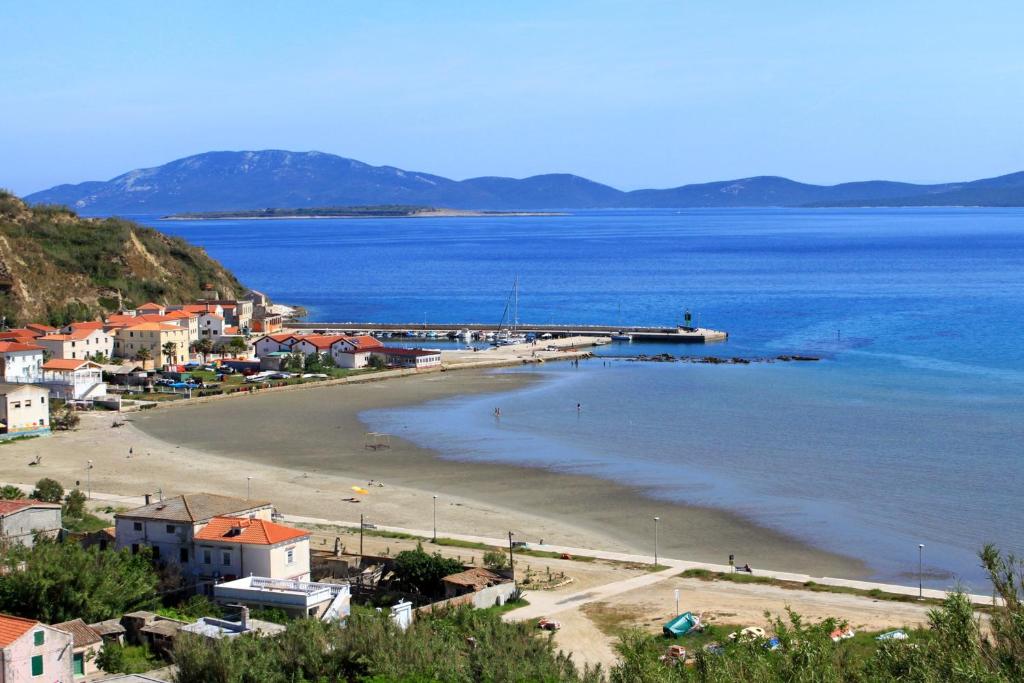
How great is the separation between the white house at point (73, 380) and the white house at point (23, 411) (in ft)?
18.1

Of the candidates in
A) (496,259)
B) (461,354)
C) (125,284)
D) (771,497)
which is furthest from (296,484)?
(496,259)

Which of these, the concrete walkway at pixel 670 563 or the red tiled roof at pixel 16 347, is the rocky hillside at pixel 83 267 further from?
the concrete walkway at pixel 670 563

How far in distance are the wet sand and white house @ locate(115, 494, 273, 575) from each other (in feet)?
17.3

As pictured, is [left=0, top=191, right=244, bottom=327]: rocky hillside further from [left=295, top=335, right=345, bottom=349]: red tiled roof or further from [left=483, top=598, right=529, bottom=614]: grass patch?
[left=483, top=598, right=529, bottom=614]: grass patch

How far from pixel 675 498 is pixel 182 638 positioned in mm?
15749

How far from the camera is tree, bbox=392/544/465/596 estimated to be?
868 inches

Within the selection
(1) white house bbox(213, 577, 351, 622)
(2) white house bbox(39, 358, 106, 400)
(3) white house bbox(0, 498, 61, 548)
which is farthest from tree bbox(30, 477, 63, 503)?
(2) white house bbox(39, 358, 106, 400)

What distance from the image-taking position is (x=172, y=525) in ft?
74.8

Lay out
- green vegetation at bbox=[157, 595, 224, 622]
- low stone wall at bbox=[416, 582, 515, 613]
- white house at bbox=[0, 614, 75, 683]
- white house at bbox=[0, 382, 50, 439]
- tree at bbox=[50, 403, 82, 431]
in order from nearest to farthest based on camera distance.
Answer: white house at bbox=[0, 614, 75, 683]
green vegetation at bbox=[157, 595, 224, 622]
low stone wall at bbox=[416, 582, 515, 613]
white house at bbox=[0, 382, 50, 439]
tree at bbox=[50, 403, 82, 431]

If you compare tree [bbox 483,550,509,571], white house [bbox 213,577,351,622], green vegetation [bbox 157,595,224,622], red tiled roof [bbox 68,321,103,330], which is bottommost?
tree [bbox 483,550,509,571]

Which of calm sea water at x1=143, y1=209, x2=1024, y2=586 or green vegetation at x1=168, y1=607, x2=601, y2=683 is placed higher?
green vegetation at x1=168, y1=607, x2=601, y2=683

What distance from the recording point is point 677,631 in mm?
20188

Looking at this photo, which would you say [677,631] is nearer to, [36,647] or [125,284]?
[36,647]

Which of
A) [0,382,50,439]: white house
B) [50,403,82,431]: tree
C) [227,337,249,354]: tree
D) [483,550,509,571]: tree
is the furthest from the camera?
[227,337,249,354]: tree
